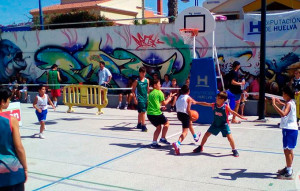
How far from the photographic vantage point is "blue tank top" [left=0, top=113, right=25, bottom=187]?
3652 millimetres

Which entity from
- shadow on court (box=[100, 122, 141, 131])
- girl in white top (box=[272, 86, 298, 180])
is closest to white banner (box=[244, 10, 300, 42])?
shadow on court (box=[100, 122, 141, 131])

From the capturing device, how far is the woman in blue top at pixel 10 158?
144 inches

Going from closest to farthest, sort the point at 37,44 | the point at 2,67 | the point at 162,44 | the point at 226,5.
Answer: the point at 162,44 → the point at 37,44 → the point at 2,67 → the point at 226,5

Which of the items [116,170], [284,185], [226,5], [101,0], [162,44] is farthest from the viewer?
[101,0]

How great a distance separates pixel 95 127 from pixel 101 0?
112 ft

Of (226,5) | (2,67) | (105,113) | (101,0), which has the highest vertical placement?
(101,0)

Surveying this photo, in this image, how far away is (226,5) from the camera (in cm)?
2617

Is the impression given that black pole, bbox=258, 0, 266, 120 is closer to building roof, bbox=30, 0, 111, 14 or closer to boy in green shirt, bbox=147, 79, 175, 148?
boy in green shirt, bbox=147, 79, 175, 148

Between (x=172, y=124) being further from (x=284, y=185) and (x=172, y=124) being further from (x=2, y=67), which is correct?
(x=2, y=67)

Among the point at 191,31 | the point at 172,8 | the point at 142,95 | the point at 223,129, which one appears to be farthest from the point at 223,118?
the point at 172,8

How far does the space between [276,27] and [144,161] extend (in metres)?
8.50

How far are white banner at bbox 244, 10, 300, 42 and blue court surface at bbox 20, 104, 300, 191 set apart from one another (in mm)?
3919

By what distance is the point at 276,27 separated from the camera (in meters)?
13.4

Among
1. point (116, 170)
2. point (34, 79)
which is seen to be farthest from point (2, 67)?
point (116, 170)
